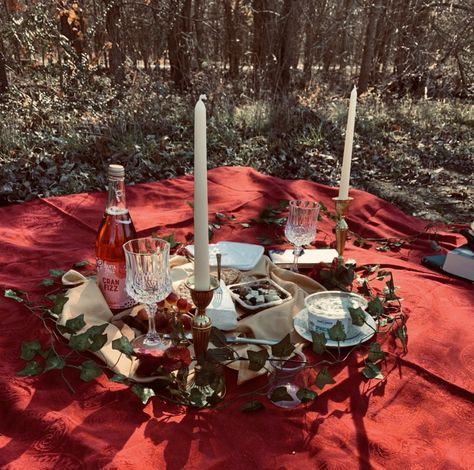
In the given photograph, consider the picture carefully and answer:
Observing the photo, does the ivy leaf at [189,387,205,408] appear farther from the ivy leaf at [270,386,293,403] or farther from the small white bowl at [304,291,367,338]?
the small white bowl at [304,291,367,338]

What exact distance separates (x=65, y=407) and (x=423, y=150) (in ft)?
18.3

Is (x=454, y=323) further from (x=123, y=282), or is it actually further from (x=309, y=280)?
(x=123, y=282)

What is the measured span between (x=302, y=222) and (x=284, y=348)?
613 mm

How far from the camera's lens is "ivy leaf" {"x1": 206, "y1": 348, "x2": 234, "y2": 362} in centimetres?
99

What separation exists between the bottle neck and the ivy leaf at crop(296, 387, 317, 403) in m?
0.67

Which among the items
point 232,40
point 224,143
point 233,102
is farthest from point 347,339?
point 232,40

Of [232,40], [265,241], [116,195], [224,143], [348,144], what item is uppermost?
[232,40]

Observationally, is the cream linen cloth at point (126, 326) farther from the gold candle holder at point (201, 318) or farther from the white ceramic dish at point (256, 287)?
the gold candle holder at point (201, 318)

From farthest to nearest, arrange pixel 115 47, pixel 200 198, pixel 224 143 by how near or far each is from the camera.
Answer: pixel 115 47, pixel 224 143, pixel 200 198

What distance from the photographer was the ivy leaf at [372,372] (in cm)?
117

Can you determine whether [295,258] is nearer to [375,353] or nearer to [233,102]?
[375,353]

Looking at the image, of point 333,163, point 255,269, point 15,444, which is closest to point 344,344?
point 255,269

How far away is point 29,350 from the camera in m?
1.17

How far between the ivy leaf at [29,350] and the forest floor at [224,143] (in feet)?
8.17
